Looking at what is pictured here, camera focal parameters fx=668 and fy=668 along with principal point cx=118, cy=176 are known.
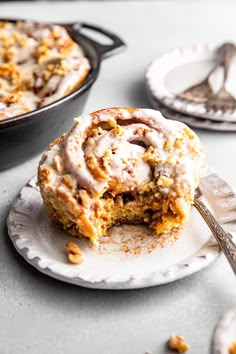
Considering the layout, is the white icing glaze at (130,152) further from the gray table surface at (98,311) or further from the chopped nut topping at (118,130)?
the gray table surface at (98,311)

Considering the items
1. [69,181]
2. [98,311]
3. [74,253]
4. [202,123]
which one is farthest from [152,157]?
[202,123]

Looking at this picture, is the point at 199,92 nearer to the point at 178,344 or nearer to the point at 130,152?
the point at 130,152

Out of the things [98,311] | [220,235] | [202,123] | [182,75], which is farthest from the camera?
[182,75]

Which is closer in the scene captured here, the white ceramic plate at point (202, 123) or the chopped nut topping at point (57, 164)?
the chopped nut topping at point (57, 164)


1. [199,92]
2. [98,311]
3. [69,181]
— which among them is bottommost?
[98,311]

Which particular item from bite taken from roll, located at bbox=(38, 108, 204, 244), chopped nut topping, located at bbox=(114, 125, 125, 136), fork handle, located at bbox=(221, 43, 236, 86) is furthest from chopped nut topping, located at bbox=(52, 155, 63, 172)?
fork handle, located at bbox=(221, 43, 236, 86)

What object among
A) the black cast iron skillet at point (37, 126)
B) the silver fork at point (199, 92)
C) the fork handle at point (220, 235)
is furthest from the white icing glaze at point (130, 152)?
the silver fork at point (199, 92)

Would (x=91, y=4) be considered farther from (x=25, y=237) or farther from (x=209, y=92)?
(x=25, y=237)
